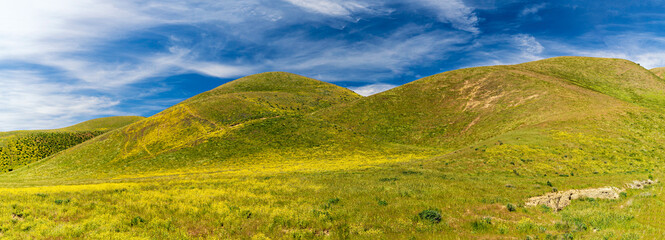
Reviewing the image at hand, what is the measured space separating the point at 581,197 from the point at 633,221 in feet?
16.4

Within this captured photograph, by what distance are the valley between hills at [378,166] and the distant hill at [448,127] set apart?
38cm

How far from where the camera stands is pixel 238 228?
11.8m

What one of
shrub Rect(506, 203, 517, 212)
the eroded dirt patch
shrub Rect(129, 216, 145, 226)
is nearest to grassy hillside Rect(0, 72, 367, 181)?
shrub Rect(129, 216, 145, 226)

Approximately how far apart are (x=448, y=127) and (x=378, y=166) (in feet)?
117

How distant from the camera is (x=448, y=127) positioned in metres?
62.9

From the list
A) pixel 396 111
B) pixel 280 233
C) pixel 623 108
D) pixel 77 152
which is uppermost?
pixel 396 111

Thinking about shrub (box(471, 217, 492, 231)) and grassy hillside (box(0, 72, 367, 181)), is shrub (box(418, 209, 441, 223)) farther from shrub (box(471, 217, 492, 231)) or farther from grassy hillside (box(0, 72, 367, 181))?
grassy hillside (box(0, 72, 367, 181))

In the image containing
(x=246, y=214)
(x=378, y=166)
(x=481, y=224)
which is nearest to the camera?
(x=481, y=224)

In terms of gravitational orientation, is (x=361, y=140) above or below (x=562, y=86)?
below

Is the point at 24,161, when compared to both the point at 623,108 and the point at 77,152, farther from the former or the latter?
the point at 623,108

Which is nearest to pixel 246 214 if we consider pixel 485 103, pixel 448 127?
pixel 448 127

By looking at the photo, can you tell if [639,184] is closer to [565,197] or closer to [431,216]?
[565,197]

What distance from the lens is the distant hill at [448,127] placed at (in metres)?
31.5

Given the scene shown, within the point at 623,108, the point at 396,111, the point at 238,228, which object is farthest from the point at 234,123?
the point at 623,108
